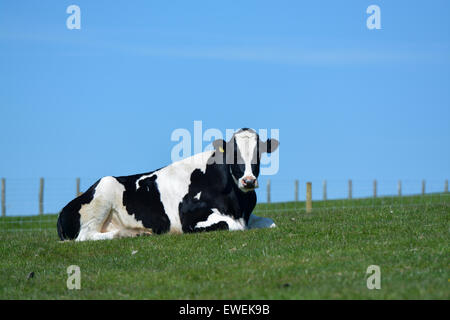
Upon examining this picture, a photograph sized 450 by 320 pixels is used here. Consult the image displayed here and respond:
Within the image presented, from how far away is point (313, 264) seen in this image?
9.89 m

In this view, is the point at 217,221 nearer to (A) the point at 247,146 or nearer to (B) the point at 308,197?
(A) the point at 247,146

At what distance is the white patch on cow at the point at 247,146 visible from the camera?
13320 mm

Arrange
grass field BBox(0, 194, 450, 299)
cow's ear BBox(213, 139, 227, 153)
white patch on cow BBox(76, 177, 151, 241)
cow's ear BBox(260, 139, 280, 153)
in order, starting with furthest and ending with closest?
white patch on cow BBox(76, 177, 151, 241)
cow's ear BBox(213, 139, 227, 153)
cow's ear BBox(260, 139, 280, 153)
grass field BBox(0, 194, 450, 299)

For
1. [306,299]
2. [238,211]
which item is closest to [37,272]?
[238,211]

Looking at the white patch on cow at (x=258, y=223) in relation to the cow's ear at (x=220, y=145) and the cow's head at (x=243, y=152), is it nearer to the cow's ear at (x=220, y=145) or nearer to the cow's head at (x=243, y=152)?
the cow's head at (x=243, y=152)

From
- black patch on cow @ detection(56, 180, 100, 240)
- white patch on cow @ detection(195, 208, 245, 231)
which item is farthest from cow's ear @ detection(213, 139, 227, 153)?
black patch on cow @ detection(56, 180, 100, 240)

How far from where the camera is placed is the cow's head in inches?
527

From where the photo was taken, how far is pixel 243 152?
1348cm

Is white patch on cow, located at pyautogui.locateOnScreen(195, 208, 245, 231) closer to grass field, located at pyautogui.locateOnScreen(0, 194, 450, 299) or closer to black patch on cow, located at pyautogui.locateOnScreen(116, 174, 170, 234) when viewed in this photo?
grass field, located at pyautogui.locateOnScreen(0, 194, 450, 299)

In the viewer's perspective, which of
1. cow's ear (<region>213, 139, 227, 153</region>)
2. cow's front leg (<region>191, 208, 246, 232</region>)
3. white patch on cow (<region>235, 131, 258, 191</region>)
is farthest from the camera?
cow's ear (<region>213, 139, 227, 153</region>)

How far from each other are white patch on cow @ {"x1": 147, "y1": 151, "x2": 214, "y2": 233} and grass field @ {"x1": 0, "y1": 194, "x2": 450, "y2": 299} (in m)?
→ 0.80

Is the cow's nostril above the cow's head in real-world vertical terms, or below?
below
